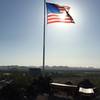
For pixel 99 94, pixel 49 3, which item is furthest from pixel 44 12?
pixel 99 94

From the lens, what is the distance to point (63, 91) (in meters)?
22.7

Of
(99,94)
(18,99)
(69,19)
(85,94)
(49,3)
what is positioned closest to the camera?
(85,94)

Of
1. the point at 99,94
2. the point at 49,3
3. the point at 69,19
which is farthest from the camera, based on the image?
the point at 99,94

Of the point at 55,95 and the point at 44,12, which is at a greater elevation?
the point at 44,12

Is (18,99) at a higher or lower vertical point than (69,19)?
lower

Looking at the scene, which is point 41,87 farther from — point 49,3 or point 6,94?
point 49,3

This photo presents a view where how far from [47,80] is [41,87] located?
105 cm

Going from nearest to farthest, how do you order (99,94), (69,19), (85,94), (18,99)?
(85,94), (18,99), (69,19), (99,94)

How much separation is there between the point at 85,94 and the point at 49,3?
816cm

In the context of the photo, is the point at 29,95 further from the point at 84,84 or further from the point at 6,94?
the point at 84,84

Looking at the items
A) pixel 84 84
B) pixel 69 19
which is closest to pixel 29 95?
pixel 84 84

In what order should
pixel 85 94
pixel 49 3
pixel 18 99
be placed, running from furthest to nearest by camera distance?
pixel 49 3 < pixel 18 99 < pixel 85 94

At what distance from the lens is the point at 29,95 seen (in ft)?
76.5

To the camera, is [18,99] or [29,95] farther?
[29,95]
